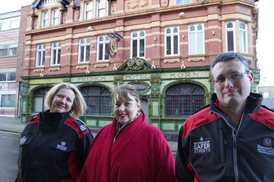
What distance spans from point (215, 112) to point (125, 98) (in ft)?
3.24

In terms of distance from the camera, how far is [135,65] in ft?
50.9

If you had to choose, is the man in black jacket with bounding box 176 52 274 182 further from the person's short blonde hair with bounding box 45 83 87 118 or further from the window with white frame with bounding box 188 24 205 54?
the window with white frame with bounding box 188 24 205 54

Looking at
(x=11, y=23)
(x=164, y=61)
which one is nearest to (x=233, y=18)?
(x=164, y=61)

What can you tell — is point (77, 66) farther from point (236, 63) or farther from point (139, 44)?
point (236, 63)

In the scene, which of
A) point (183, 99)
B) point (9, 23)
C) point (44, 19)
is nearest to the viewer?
point (183, 99)

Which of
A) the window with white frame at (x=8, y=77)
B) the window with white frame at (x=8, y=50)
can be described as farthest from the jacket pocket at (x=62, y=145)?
the window with white frame at (x=8, y=50)

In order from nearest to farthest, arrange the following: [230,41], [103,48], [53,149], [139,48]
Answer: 1. [53,149]
2. [230,41]
3. [139,48]
4. [103,48]

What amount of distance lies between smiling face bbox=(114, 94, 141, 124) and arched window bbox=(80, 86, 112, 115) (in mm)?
14012

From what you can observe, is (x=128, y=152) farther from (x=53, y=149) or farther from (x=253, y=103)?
(x=253, y=103)

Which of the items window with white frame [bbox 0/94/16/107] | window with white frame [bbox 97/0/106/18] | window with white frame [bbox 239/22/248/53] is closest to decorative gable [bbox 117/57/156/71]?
window with white frame [bbox 97/0/106/18]

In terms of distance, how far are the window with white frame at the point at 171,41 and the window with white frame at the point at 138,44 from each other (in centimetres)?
181

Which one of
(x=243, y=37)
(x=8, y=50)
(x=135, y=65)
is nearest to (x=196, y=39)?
(x=243, y=37)

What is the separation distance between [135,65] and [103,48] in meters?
3.41

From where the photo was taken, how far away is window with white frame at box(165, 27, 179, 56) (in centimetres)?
1527
